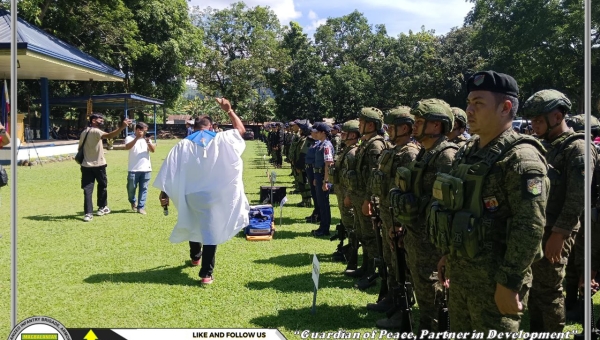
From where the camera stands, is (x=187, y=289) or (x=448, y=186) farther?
(x=187, y=289)

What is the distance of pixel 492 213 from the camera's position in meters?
2.79

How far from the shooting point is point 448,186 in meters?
2.87

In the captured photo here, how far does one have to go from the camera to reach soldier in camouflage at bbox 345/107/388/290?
19.0 feet

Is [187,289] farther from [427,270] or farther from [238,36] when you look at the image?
[238,36]

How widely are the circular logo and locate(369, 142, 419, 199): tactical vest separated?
2.94 meters

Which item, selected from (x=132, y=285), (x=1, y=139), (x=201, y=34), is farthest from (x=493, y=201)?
(x=201, y=34)

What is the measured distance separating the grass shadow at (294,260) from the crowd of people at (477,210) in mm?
863

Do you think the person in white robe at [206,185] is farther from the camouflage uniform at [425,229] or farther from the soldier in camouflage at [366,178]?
the camouflage uniform at [425,229]

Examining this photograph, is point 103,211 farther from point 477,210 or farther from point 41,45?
point 41,45

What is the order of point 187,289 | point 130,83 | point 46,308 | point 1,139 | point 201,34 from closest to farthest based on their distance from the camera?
point 46,308, point 187,289, point 1,139, point 130,83, point 201,34

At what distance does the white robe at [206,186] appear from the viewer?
19.3 ft

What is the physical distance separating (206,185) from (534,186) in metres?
4.08

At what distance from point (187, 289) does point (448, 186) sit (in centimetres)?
388

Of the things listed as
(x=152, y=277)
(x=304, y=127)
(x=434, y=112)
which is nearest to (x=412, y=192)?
(x=434, y=112)
